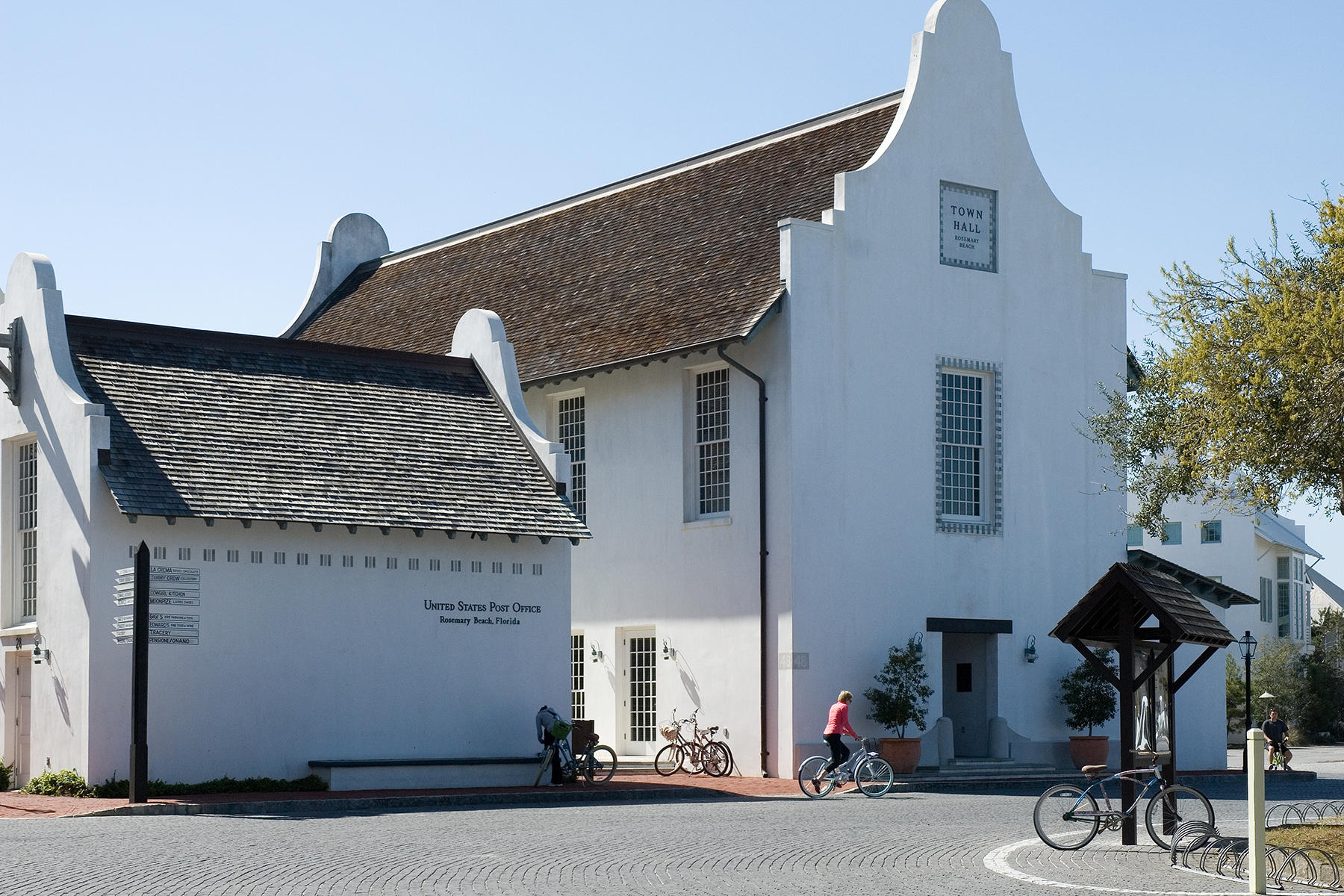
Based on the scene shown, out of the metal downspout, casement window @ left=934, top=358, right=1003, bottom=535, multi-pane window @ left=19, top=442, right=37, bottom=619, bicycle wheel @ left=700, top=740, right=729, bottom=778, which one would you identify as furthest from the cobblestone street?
casement window @ left=934, top=358, right=1003, bottom=535

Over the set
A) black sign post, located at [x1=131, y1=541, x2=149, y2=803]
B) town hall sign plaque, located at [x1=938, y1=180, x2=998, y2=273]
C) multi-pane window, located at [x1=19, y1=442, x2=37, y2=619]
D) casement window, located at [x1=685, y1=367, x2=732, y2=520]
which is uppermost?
town hall sign plaque, located at [x1=938, y1=180, x2=998, y2=273]

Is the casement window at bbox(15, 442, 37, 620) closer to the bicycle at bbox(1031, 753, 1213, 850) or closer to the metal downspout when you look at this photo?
the metal downspout

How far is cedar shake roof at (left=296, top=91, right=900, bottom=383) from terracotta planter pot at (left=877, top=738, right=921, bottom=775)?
23.1 ft

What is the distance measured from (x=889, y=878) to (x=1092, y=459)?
20004mm

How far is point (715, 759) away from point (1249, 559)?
46939 mm

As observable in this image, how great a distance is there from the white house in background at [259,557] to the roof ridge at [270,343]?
0.13ft

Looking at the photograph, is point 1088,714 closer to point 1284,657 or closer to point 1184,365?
point 1184,365

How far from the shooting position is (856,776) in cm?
2573

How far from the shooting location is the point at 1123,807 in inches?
682

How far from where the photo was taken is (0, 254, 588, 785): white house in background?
945 inches

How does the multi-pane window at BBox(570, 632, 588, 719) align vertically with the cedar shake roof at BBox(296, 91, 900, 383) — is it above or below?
below

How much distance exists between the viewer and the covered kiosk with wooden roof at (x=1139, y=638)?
57.2 feet

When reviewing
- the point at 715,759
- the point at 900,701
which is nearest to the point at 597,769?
the point at 715,759

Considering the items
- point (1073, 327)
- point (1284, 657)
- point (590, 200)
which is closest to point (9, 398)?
point (590, 200)
